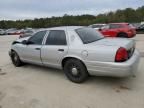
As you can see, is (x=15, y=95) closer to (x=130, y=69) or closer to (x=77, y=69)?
(x=77, y=69)

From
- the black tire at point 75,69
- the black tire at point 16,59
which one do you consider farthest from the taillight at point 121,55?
the black tire at point 16,59

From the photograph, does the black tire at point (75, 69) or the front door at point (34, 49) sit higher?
the front door at point (34, 49)

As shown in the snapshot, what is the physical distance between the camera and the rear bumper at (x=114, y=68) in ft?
11.4

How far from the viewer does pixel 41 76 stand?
502 cm

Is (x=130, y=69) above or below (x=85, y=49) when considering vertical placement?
below

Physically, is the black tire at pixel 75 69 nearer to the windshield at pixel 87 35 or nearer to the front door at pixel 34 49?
the windshield at pixel 87 35

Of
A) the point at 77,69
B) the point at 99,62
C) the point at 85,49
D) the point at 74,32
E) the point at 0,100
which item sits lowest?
the point at 0,100

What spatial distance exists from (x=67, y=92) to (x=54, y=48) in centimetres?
128

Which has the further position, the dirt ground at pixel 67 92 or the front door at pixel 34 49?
the front door at pixel 34 49

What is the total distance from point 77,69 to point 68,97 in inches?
31.9

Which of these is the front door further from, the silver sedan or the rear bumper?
the rear bumper

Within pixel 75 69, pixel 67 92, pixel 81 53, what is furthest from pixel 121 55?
pixel 67 92

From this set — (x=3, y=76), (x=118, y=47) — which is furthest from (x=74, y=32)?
(x=3, y=76)

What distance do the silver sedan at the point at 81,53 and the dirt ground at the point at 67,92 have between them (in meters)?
0.39
